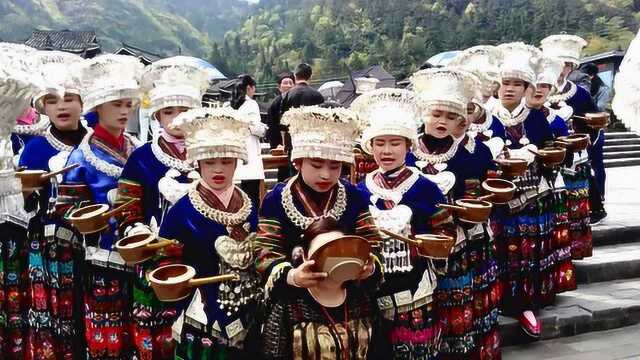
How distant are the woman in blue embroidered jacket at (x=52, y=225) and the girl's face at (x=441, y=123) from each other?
226 centimetres

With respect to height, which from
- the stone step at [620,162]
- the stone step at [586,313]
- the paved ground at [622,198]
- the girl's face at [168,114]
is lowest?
the stone step at [586,313]

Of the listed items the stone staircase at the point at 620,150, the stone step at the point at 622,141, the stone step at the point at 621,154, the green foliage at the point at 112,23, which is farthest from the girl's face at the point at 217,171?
the green foliage at the point at 112,23

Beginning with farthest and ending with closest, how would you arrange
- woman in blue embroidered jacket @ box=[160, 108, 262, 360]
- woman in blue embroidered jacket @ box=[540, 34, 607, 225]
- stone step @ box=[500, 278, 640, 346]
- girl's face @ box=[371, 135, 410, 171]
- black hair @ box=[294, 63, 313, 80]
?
black hair @ box=[294, 63, 313, 80] < woman in blue embroidered jacket @ box=[540, 34, 607, 225] < stone step @ box=[500, 278, 640, 346] < girl's face @ box=[371, 135, 410, 171] < woman in blue embroidered jacket @ box=[160, 108, 262, 360]

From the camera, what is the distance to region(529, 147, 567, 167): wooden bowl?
4.58 metres

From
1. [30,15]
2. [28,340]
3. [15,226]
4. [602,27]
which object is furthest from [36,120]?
[30,15]

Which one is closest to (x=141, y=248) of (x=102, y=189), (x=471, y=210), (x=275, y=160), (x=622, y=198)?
(x=102, y=189)

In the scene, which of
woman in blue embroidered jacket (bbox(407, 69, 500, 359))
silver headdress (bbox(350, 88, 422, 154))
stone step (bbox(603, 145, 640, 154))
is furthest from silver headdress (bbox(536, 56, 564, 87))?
stone step (bbox(603, 145, 640, 154))

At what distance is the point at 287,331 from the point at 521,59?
9.57ft

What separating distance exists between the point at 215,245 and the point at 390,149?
1056 mm

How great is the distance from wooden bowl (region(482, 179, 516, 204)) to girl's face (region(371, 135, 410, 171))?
29.5 inches

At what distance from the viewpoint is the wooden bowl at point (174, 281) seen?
2.54 metres

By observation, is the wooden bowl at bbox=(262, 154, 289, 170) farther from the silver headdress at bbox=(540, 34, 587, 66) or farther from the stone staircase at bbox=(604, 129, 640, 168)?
the stone staircase at bbox=(604, 129, 640, 168)

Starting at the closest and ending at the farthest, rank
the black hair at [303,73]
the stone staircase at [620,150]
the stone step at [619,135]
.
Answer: the black hair at [303,73]
the stone staircase at [620,150]
the stone step at [619,135]

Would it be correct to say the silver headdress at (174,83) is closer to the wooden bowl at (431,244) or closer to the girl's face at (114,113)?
the girl's face at (114,113)
